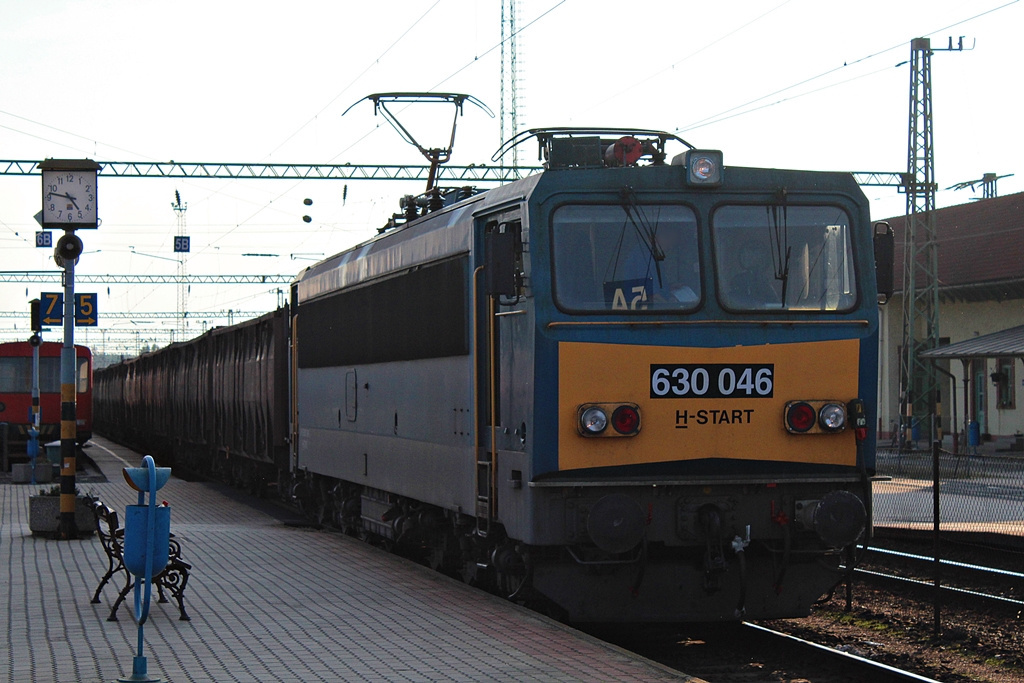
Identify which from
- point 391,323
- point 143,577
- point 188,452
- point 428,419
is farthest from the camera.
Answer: point 188,452

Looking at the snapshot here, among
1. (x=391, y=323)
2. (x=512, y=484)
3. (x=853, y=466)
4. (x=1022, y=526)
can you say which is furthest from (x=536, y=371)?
(x=1022, y=526)

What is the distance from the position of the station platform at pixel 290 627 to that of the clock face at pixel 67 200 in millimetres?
3530

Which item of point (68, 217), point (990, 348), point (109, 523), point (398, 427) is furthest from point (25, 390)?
point (109, 523)

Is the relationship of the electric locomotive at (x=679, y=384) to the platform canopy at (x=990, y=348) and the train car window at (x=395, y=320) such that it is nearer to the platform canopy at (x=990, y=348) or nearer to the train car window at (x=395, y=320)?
the train car window at (x=395, y=320)

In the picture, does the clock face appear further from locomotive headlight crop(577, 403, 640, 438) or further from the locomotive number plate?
the locomotive number plate

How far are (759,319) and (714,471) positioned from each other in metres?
1.07

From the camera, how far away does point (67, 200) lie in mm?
15461

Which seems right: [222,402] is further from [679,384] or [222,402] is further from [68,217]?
[679,384]

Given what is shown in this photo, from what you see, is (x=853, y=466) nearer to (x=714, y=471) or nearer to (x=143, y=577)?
(x=714, y=471)

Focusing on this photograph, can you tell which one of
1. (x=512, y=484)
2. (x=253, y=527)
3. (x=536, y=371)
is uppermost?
(x=536, y=371)

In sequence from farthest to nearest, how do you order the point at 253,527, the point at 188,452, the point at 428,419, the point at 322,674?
the point at 188,452 → the point at 253,527 → the point at 428,419 → the point at 322,674

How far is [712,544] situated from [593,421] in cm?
114

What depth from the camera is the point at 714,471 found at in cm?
936

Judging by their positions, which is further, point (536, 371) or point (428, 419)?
point (428, 419)
